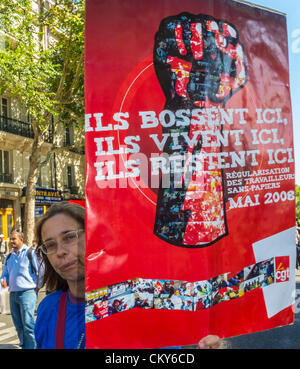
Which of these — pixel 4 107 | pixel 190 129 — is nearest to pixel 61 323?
pixel 190 129

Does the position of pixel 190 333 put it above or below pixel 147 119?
below

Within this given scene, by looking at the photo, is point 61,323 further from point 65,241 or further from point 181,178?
point 181,178

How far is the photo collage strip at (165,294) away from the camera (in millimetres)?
1126

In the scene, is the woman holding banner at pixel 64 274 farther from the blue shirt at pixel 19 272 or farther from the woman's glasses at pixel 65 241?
the blue shirt at pixel 19 272

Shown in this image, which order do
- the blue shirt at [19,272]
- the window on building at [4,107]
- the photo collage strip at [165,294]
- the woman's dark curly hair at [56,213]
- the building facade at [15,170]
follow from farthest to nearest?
the window on building at [4,107] < the building facade at [15,170] < the blue shirt at [19,272] < the woman's dark curly hair at [56,213] < the photo collage strip at [165,294]

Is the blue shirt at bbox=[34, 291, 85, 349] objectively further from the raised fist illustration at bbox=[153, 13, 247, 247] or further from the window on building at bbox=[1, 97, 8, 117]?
the window on building at bbox=[1, 97, 8, 117]

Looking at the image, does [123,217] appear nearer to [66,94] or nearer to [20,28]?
[20,28]

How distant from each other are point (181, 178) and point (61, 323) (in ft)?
2.65

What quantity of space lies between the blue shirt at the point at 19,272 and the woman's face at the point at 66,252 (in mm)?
3749

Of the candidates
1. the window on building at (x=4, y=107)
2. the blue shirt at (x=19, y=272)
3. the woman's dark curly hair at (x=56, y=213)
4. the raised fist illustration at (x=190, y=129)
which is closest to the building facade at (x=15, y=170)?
the window on building at (x=4, y=107)

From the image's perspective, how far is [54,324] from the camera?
5.16 ft

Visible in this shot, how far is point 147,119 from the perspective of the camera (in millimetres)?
1169
